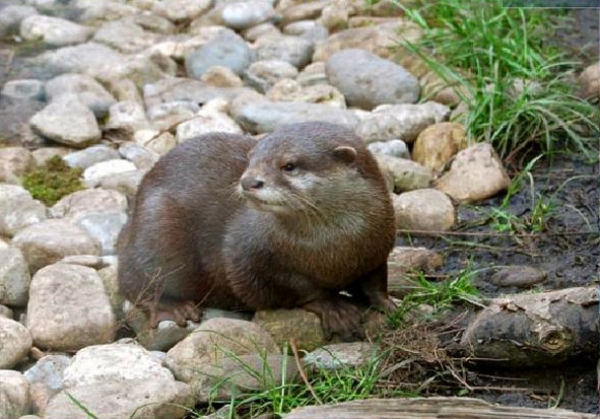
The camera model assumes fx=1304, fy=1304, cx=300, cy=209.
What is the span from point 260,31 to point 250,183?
325cm

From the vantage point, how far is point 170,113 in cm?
578

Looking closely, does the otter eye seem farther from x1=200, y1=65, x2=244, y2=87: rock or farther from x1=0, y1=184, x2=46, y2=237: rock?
x1=200, y1=65, x2=244, y2=87: rock

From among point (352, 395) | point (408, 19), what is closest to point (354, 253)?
point (352, 395)

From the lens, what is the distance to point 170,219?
13.9 feet

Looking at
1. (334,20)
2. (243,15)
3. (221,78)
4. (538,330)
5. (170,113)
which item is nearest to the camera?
(538,330)

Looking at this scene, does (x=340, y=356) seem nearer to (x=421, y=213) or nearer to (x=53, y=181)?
(x=421, y=213)

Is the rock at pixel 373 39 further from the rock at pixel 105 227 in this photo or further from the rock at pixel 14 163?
the rock at pixel 105 227

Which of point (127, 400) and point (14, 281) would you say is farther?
point (14, 281)

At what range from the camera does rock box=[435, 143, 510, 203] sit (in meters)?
5.04

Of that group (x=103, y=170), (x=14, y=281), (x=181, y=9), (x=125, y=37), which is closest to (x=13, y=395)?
(x=14, y=281)

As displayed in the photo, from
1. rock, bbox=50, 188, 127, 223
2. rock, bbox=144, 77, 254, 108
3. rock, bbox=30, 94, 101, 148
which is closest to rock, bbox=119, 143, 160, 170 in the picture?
rock, bbox=30, 94, 101, 148

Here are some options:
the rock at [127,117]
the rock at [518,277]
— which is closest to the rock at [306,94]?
the rock at [127,117]

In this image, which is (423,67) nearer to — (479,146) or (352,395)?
(479,146)

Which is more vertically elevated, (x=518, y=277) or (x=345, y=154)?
(x=345, y=154)
